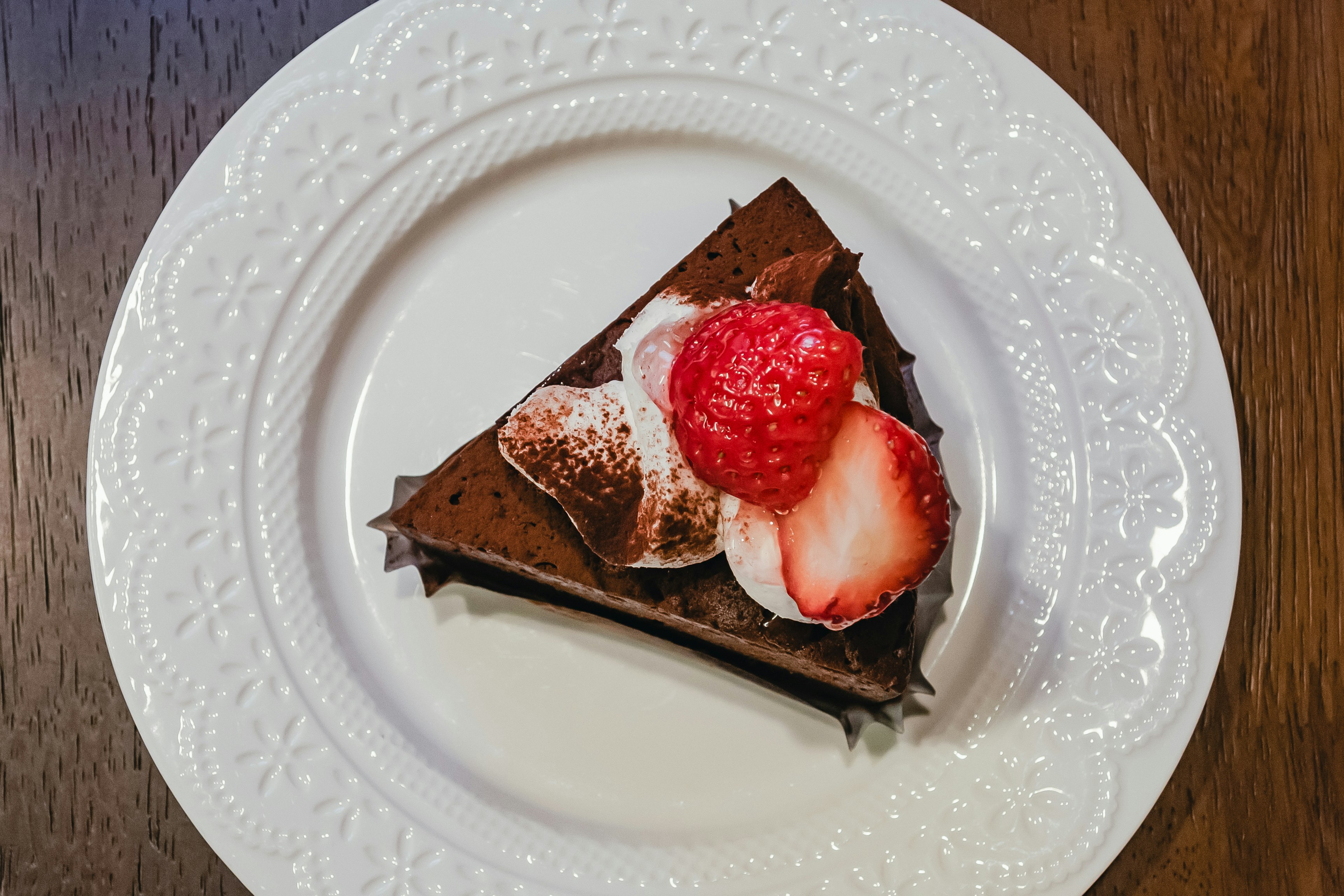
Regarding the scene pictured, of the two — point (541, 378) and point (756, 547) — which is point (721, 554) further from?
point (541, 378)

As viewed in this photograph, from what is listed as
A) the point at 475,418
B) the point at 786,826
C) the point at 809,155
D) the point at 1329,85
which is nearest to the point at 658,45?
the point at 809,155

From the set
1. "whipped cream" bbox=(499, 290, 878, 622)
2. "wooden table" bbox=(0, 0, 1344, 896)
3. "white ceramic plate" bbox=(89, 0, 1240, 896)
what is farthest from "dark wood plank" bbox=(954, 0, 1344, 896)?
"whipped cream" bbox=(499, 290, 878, 622)

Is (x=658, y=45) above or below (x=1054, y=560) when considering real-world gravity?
above

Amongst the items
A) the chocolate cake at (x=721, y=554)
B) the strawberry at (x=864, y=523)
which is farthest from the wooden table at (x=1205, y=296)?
the strawberry at (x=864, y=523)

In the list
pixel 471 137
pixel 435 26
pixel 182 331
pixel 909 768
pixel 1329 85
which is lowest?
pixel 909 768

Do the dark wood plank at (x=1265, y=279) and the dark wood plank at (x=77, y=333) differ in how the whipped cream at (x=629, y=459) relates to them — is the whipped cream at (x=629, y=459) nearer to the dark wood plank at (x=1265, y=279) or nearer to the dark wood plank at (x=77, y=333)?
the dark wood plank at (x=77, y=333)

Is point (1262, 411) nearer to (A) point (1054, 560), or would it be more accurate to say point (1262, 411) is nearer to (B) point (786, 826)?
(A) point (1054, 560)

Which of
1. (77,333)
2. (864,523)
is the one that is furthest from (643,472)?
(77,333)
